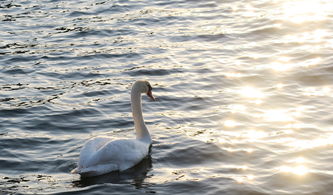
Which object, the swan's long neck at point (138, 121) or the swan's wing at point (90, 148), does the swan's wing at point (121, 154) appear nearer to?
the swan's wing at point (90, 148)

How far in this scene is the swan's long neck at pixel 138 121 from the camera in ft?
41.7

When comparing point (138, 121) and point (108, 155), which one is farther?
point (138, 121)

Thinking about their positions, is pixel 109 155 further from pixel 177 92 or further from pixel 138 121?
pixel 177 92

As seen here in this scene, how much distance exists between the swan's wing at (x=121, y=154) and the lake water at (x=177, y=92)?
20 centimetres

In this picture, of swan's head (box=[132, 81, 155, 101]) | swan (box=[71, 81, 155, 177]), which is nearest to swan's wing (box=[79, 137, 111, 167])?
swan (box=[71, 81, 155, 177])

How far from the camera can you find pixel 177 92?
15.5 meters

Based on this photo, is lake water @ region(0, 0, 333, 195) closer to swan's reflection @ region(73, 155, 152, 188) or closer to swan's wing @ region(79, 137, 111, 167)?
swan's reflection @ region(73, 155, 152, 188)

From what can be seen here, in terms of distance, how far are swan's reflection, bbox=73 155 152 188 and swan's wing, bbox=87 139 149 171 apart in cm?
12

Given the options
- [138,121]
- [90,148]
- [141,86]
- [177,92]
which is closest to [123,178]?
[90,148]

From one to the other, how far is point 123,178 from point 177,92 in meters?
4.45

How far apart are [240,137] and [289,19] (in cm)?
902

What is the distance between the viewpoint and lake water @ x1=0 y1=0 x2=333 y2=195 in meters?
11.4

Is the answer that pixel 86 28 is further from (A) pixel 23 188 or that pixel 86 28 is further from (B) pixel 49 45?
(A) pixel 23 188

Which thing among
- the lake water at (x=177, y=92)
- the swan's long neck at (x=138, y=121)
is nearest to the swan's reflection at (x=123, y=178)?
the lake water at (x=177, y=92)
